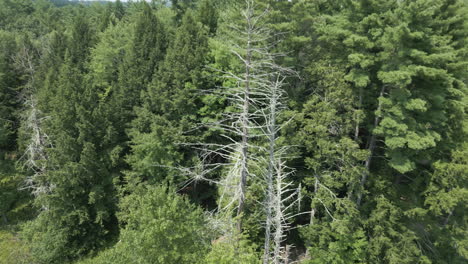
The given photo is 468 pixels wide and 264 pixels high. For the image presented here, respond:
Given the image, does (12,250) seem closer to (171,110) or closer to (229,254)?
(171,110)

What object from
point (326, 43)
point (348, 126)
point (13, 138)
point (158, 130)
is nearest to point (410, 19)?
point (326, 43)

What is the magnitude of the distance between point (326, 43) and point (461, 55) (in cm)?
626

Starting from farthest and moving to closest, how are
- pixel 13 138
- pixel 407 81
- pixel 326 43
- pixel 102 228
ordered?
pixel 13 138
pixel 102 228
pixel 326 43
pixel 407 81

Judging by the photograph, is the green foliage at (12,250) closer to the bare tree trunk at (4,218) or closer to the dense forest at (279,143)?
the dense forest at (279,143)

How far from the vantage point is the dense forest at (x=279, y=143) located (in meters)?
9.35

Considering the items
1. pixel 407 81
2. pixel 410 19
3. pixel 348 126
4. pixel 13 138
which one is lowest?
pixel 13 138

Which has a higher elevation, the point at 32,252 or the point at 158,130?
the point at 158,130

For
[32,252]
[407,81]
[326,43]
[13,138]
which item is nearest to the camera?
[407,81]

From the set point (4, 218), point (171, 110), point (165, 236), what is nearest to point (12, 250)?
point (4, 218)

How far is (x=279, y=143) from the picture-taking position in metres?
12.2

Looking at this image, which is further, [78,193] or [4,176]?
[4,176]

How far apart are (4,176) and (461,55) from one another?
29.9 metres

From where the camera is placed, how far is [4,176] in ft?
65.7

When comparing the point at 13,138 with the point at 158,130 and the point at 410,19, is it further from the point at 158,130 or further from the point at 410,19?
the point at 410,19
